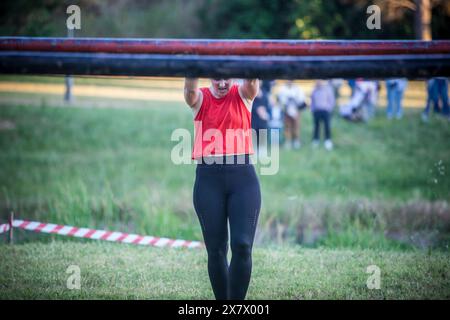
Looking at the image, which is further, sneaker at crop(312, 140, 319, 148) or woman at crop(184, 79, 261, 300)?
sneaker at crop(312, 140, 319, 148)

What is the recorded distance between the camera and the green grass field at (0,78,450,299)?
233 inches

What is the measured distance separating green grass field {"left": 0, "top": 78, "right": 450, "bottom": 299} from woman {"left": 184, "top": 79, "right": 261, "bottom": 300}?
0.90 m

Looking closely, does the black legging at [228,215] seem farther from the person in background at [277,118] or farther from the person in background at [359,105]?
the person in background at [359,105]

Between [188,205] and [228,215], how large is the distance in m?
7.22

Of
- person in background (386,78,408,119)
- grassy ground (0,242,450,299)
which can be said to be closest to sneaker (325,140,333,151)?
person in background (386,78,408,119)

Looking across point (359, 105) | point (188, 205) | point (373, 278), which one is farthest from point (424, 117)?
point (373, 278)

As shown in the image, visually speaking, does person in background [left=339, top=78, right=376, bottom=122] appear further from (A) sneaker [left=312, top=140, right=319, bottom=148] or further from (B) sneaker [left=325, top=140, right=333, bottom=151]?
(B) sneaker [left=325, top=140, right=333, bottom=151]

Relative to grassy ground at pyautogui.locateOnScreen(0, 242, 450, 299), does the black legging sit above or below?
above

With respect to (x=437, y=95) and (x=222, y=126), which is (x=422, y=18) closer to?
(x=437, y=95)

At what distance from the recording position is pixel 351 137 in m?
19.2

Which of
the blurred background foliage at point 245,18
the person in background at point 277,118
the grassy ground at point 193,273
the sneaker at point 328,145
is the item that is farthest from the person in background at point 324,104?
the grassy ground at point 193,273

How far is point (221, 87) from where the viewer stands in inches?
186
